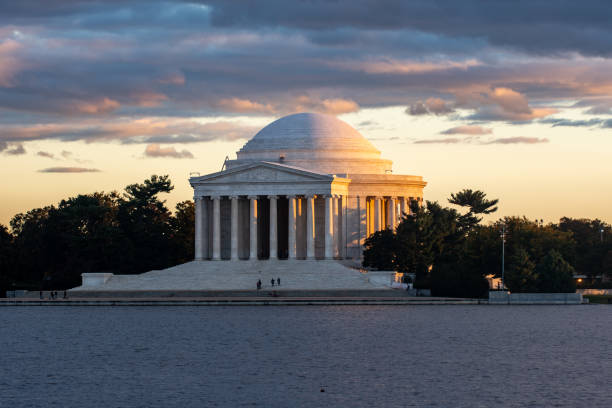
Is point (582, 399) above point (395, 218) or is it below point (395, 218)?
below

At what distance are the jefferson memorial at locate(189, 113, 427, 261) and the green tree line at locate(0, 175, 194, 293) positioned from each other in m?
8.74

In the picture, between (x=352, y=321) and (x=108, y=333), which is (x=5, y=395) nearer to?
(x=108, y=333)

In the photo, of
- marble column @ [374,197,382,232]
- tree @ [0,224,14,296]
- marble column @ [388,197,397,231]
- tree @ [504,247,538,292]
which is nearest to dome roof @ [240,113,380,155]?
marble column @ [374,197,382,232]

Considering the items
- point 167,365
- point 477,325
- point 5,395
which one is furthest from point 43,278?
point 5,395

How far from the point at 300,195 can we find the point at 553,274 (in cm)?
3757

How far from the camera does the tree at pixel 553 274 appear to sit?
119250mm

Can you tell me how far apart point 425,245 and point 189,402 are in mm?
86306

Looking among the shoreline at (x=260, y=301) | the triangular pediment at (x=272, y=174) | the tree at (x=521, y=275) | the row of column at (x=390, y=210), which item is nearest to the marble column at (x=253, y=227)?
the triangular pediment at (x=272, y=174)

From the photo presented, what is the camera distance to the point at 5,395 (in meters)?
54.6

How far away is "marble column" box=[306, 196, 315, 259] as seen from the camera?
14612 cm

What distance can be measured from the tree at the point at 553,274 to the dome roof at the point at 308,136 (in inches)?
1752

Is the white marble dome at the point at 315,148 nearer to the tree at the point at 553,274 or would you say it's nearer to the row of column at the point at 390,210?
the row of column at the point at 390,210

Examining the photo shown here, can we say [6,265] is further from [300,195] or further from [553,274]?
[553,274]

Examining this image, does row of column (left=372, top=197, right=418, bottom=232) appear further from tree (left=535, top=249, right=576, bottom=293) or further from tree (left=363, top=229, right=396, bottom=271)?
tree (left=535, top=249, right=576, bottom=293)
